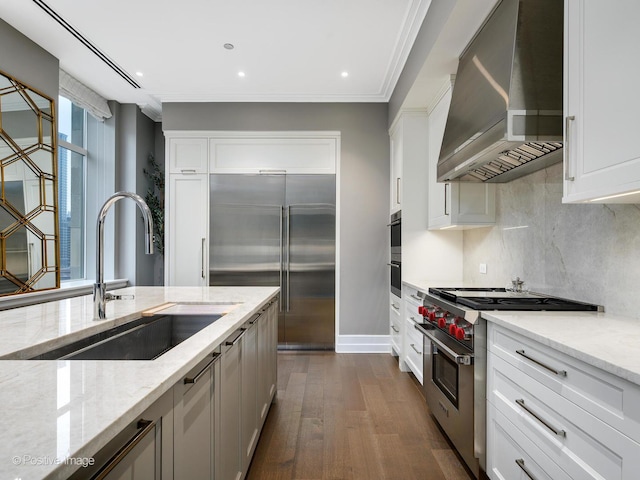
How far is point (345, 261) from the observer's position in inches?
167

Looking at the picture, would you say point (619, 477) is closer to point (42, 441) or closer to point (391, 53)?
point (42, 441)

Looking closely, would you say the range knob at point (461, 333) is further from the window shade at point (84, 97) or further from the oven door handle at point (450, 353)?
the window shade at point (84, 97)

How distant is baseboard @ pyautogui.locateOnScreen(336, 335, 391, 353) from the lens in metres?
4.20

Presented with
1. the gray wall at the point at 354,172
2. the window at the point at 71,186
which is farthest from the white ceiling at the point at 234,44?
the window at the point at 71,186

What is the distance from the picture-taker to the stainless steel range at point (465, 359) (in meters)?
1.78

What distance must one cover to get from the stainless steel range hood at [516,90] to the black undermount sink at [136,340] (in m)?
1.73

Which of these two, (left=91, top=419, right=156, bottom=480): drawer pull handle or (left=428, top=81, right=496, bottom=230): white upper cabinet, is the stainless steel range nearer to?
(left=428, top=81, right=496, bottom=230): white upper cabinet

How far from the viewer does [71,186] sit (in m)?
4.20

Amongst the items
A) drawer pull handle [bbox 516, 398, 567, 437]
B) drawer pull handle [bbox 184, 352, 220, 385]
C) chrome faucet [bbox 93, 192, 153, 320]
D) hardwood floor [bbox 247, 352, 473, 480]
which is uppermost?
chrome faucet [bbox 93, 192, 153, 320]

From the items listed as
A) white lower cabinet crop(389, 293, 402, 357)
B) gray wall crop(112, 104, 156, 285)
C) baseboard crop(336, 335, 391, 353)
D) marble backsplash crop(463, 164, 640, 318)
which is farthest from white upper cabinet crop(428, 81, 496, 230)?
gray wall crop(112, 104, 156, 285)

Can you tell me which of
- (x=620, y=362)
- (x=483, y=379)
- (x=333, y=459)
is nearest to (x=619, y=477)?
(x=620, y=362)

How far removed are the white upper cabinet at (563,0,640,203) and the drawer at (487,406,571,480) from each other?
0.99 meters

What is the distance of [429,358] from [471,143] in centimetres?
143

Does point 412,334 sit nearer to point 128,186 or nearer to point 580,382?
point 580,382
